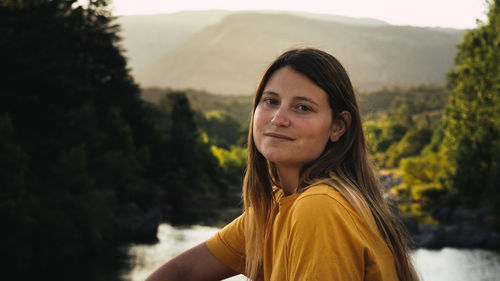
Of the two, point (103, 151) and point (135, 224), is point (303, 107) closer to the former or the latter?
point (135, 224)

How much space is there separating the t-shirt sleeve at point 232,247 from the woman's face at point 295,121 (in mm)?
398

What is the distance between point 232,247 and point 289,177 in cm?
42

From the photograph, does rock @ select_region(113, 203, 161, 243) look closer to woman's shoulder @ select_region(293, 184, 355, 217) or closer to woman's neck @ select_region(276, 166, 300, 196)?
woman's neck @ select_region(276, 166, 300, 196)

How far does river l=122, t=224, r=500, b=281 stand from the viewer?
19.7 m

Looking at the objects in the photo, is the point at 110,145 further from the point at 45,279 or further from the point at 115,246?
the point at 45,279

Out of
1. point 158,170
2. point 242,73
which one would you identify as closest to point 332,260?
point 158,170

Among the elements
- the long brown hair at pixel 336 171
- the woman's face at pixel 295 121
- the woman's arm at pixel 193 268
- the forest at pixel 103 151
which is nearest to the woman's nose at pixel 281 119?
the woman's face at pixel 295 121

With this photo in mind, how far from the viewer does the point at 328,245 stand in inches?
53.7

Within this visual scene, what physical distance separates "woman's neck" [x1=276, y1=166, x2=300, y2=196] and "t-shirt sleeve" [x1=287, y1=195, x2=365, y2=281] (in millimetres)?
427

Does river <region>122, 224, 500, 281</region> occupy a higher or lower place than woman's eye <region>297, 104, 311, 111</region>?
lower

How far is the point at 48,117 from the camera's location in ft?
75.5

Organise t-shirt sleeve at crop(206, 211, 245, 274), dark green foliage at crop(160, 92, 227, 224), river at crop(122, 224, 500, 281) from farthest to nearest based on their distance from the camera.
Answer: dark green foliage at crop(160, 92, 227, 224), river at crop(122, 224, 500, 281), t-shirt sleeve at crop(206, 211, 245, 274)

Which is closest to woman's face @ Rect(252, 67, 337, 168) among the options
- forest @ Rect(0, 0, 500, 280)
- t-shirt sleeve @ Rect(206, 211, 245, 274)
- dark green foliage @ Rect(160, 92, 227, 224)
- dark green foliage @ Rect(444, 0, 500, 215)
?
t-shirt sleeve @ Rect(206, 211, 245, 274)

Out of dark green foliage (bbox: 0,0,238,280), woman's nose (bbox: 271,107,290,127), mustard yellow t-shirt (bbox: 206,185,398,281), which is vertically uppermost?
woman's nose (bbox: 271,107,290,127)
